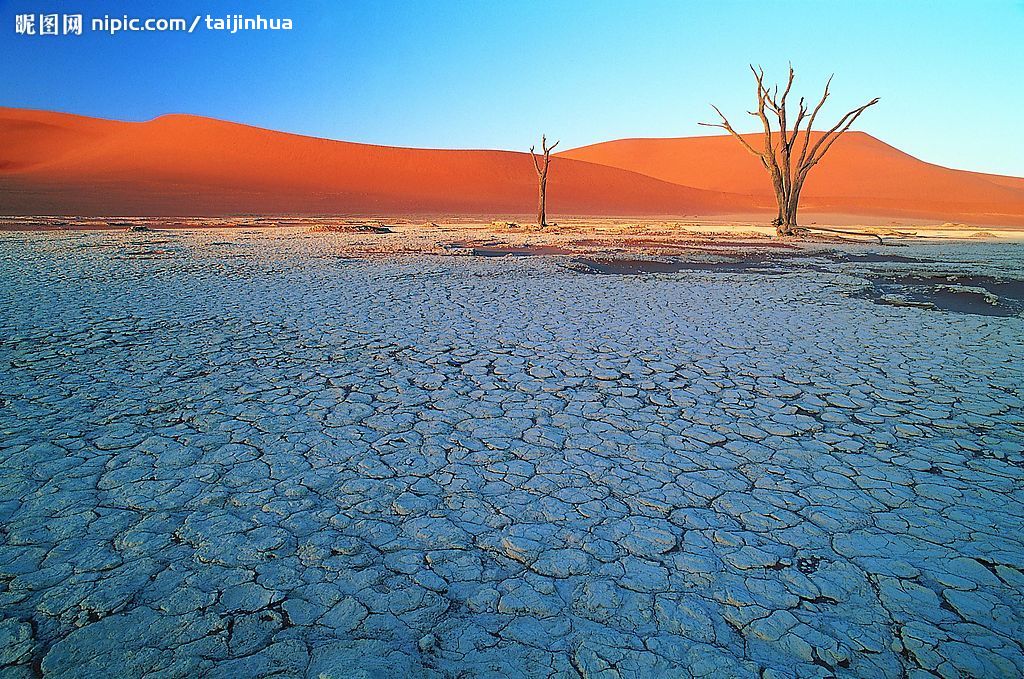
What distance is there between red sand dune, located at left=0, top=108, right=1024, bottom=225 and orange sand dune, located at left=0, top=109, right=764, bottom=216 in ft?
0.45

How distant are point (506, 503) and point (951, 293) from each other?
853 centimetres

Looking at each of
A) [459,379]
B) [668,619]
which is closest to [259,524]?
[668,619]

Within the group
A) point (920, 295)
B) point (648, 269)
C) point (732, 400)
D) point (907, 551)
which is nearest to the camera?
point (907, 551)

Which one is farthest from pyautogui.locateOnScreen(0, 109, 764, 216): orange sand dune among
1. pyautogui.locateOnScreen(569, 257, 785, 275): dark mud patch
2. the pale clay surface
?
the pale clay surface

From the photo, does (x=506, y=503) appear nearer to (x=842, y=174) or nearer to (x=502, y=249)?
(x=502, y=249)

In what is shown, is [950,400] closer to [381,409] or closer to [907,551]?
[907,551]

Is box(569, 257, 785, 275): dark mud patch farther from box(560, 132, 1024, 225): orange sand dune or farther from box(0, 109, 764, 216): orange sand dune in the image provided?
box(560, 132, 1024, 225): orange sand dune

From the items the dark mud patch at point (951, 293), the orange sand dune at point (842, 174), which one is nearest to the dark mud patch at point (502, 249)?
the dark mud patch at point (951, 293)

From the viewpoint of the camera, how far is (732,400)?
13.4ft

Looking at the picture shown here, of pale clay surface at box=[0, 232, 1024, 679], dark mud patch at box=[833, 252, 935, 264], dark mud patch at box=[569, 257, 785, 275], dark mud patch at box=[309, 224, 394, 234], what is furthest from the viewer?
dark mud patch at box=[309, 224, 394, 234]

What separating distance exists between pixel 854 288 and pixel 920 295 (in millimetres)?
836

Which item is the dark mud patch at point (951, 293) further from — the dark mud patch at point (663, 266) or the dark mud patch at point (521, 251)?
the dark mud patch at point (521, 251)

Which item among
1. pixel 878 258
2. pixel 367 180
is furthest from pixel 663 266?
pixel 367 180

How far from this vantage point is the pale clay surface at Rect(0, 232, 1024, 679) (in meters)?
1.90
